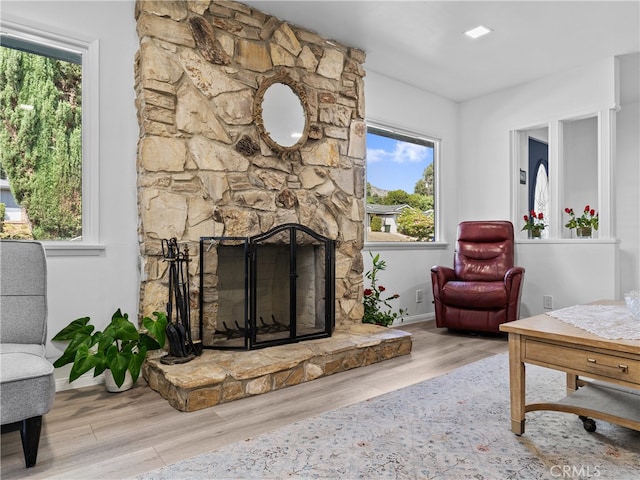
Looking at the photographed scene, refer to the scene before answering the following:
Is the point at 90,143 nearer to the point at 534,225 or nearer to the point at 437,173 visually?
the point at 437,173

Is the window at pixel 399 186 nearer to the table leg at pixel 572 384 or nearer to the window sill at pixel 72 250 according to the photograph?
the table leg at pixel 572 384

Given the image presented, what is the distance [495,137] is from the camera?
4.89 metres

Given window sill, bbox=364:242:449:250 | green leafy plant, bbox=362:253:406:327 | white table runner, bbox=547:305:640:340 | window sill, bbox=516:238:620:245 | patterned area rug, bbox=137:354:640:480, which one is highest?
window sill, bbox=516:238:620:245

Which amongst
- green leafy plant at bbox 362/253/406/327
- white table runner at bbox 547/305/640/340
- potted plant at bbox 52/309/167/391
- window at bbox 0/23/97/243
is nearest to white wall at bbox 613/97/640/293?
green leafy plant at bbox 362/253/406/327

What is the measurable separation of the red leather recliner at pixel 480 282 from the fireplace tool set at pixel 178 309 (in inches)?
A: 94.8

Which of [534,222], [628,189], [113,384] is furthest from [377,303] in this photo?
[628,189]

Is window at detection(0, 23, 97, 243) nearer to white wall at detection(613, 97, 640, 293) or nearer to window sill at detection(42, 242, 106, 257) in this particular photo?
window sill at detection(42, 242, 106, 257)

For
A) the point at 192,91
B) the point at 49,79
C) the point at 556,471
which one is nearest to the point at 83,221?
the point at 49,79

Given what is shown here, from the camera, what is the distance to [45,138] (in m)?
2.62

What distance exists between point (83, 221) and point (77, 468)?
1570mm

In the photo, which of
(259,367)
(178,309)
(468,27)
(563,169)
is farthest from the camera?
(563,169)

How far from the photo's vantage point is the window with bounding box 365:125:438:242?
4426 millimetres

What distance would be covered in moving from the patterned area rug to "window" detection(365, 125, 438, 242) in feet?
7.86

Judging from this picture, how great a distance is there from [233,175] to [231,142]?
9.4 inches
